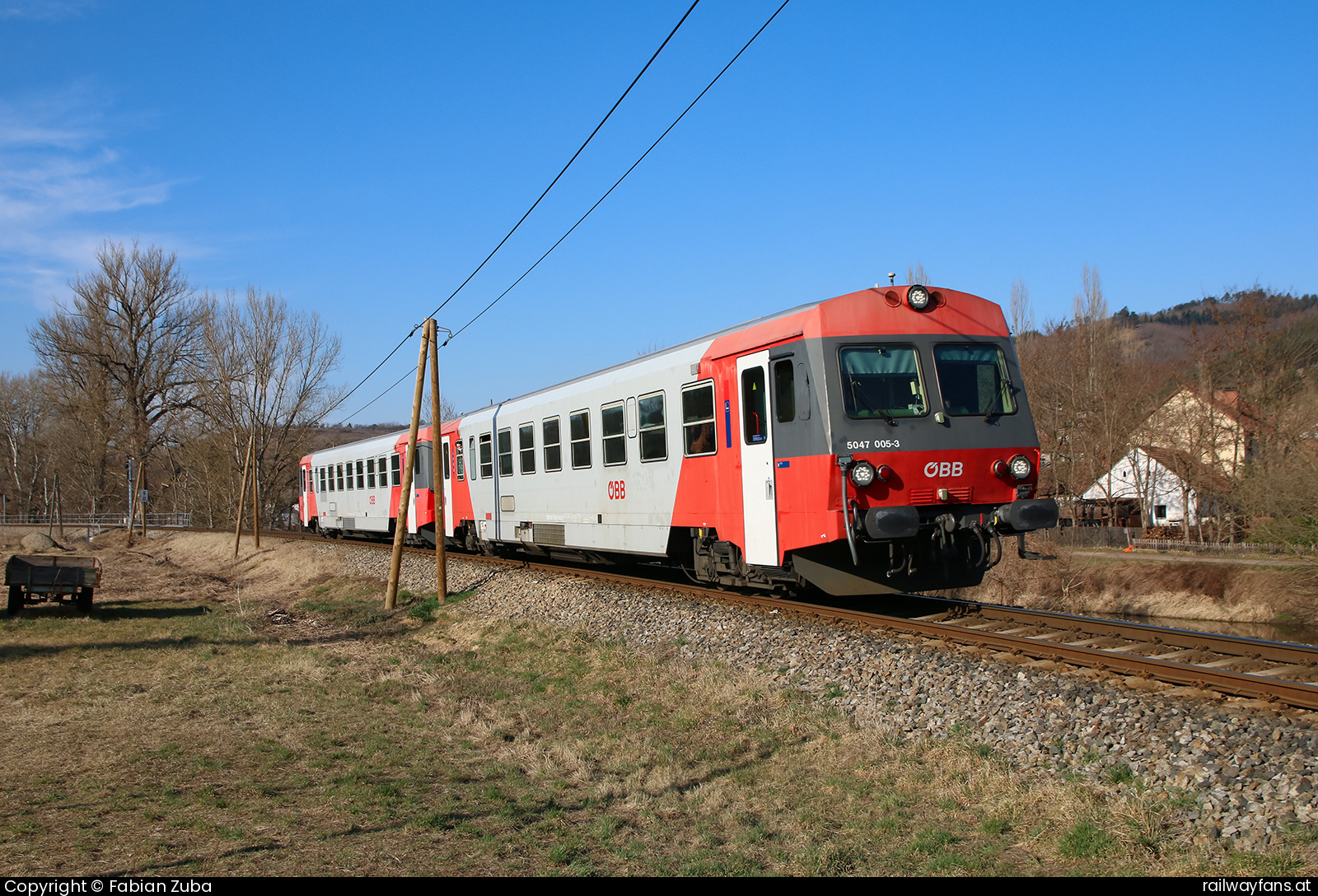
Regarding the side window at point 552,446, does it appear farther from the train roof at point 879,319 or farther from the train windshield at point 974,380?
the train windshield at point 974,380

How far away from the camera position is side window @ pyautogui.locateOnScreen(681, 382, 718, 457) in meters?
10.7

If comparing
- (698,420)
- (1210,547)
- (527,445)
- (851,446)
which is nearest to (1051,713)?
(851,446)

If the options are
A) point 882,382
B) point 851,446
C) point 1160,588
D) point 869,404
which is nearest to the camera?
point 851,446

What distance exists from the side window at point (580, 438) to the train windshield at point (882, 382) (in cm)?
592

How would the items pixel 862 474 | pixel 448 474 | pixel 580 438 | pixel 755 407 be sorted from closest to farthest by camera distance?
1. pixel 862 474
2. pixel 755 407
3. pixel 580 438
4. pixel 448 474

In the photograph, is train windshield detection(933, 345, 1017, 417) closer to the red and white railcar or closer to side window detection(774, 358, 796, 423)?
the red and white railcar

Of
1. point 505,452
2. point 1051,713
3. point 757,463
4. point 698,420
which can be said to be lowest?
point 1051,713

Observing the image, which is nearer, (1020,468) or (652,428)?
(1020,468)

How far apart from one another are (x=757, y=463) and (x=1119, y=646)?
397 cm

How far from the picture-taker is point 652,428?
40.0 ft

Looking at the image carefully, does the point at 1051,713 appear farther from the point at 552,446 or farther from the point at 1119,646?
the point at 552,446

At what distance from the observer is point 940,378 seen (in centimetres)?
927

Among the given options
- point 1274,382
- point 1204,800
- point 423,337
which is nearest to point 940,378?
point 1204,800

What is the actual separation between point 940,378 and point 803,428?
5.21 ft
